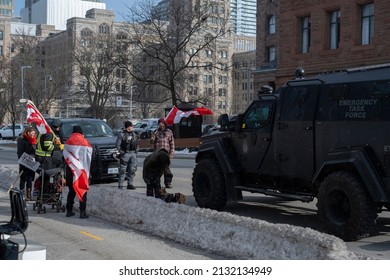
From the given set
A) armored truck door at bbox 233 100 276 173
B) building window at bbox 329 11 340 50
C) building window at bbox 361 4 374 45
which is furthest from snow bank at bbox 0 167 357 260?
building window at bbox 329 11 340 50

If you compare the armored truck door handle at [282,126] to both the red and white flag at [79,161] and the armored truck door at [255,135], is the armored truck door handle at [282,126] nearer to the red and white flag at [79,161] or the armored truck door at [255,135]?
the armored truck door at [255,135]

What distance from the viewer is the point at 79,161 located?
34.4 feet

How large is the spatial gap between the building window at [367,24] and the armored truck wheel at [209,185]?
22.8 metres

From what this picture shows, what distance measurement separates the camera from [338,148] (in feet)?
29.2

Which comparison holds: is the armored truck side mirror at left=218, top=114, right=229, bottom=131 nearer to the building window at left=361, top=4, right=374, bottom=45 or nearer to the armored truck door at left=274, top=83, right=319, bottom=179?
the armored truck door at left=274, top=83, right=319, bottom=179

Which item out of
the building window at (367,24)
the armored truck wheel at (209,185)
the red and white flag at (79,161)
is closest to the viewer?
the red and white flag at (79,161)

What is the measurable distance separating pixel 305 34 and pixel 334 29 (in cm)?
244

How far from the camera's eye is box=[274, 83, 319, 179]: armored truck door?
31.0 feet

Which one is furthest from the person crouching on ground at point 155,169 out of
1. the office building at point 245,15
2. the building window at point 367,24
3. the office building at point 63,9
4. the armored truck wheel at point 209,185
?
the office building at point 63,9

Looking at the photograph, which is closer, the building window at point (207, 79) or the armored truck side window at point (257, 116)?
the armored truck side window at point (257, 116)

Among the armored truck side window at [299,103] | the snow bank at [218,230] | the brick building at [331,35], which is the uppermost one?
the brick building at [331,35]

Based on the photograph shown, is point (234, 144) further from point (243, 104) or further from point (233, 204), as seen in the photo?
point (243, 104)

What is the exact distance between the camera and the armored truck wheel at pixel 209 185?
11.1 metres
